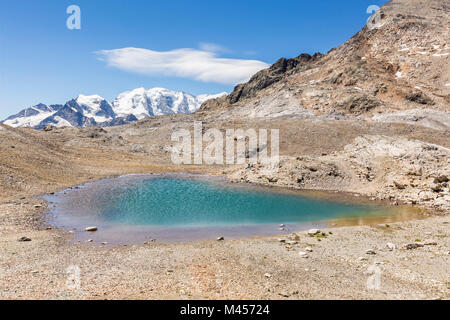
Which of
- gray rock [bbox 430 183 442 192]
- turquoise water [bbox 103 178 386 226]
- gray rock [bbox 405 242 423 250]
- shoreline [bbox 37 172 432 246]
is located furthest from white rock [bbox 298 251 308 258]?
gray rock [bbox 430 183 442 192]

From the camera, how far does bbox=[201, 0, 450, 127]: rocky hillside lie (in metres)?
87.2

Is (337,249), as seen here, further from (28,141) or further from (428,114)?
(428,114)

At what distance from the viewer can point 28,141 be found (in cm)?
5991

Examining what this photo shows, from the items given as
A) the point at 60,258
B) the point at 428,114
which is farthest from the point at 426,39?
the point at 60,258

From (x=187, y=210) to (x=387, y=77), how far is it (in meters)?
94.5

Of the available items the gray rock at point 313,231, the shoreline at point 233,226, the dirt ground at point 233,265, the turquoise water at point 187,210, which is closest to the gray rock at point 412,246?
the dirt ground at point 233,265

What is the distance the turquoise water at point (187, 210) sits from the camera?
2700cm

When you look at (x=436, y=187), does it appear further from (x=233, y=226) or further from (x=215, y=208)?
(x=215, y=208)

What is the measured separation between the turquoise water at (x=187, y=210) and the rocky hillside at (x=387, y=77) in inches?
2262

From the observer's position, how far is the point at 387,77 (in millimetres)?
99125

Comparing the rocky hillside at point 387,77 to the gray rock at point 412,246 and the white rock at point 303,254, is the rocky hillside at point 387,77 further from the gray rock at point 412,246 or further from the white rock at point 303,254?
the white rock at point 303,254

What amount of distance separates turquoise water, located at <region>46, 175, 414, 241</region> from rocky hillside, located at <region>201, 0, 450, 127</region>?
189ft

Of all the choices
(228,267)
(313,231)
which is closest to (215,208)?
(313,231)
